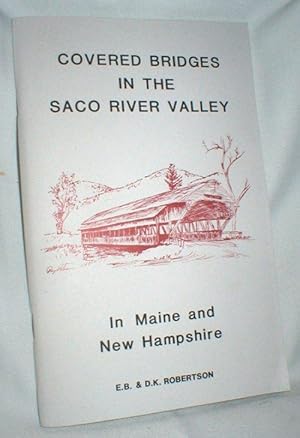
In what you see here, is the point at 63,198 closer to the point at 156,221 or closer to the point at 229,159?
the point at 156,221

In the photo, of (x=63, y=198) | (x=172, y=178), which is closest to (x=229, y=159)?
(x=172, y=178)

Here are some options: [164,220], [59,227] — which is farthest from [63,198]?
[164,220]

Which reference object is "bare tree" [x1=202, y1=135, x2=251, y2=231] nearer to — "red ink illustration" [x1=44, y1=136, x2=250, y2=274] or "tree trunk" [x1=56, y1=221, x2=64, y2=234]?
"red ink illustration" [x1=44, y1=136, x2=250, y2=274]

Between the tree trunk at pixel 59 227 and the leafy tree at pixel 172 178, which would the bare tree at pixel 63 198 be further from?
the leafy tree at pixel 172 178

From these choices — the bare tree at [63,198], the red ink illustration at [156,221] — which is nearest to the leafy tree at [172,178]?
the red ink illustration at [156,221]

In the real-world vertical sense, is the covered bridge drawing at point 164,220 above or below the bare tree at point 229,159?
below

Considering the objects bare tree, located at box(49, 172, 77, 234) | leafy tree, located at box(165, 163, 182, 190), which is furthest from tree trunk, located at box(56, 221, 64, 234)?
leafy tree, located at box(165, 163, 182, 190)
